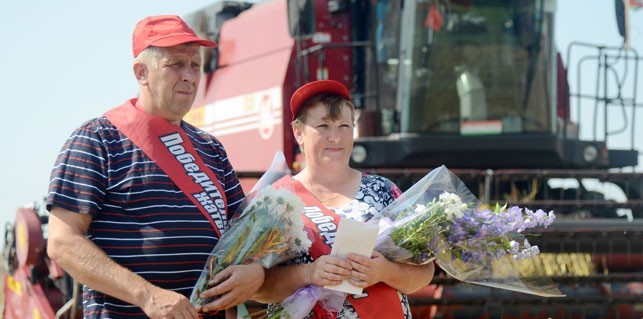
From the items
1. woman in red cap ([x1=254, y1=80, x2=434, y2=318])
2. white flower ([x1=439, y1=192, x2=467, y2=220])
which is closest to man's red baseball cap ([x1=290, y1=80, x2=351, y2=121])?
woman in red cap ([x1=254, y1=80, x2=434, y2=318])

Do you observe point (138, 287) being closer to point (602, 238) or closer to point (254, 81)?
point (602, 238)

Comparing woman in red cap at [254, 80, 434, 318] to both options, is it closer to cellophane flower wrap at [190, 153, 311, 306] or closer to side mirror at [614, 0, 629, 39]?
cellophane flower wrap at [190, 153, 311, 306]

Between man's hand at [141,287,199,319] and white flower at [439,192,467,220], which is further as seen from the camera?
white flower at [439,192,467,220]

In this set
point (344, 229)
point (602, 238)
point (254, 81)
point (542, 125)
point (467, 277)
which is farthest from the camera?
point (254, 81)

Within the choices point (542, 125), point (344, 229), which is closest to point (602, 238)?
point (542, 125)

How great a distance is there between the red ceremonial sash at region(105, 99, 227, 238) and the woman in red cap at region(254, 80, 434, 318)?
294 millimetres

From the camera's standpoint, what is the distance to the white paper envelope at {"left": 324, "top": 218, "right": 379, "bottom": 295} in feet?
10.2

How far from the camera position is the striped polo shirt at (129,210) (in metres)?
3.02

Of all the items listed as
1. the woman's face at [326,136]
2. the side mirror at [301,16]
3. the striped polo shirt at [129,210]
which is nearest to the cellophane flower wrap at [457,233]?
the woman's face at [326,136]

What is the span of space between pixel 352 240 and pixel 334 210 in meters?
0.25

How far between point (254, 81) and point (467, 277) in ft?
19.9

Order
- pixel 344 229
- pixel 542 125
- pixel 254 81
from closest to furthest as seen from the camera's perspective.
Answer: pixel 344 229, pixel 542 125, pixel 254 81

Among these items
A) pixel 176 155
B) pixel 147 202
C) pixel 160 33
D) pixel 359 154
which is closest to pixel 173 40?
pixel 160 33

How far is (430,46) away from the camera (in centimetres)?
795
